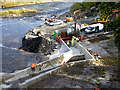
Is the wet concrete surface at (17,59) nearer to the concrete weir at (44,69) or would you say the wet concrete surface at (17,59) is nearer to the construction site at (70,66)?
the construction site at (70,66)

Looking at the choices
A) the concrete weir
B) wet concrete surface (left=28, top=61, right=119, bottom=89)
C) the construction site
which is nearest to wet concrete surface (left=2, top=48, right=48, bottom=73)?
the construction site

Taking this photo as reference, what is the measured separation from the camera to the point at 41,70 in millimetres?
14023

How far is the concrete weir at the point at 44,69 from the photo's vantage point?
11266 mm

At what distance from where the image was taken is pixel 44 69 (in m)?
14.2

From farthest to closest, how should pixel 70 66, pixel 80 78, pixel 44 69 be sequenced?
pixel 44 69, pixel 70 66, pixel 80 78

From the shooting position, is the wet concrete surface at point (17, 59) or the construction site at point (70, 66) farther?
the wet concrete surface at point (17, 59)

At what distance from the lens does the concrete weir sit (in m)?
11.3

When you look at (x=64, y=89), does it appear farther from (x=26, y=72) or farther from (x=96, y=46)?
(x=96, y=46)

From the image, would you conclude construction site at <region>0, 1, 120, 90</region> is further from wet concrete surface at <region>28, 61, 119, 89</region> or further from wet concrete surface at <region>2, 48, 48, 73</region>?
wet concrete surface at <region>2, 48, 48, 73</region>

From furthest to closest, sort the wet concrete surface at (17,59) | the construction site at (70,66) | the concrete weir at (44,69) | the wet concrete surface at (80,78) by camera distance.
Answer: the wet concrete surface at (17,59) → the concrete weir at (44,69) → the construction site at (70,66) → the wet concrete surface at (80,78)

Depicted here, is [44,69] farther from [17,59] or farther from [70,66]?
[17,59]

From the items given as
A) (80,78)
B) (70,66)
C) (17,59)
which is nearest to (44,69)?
(70,66)

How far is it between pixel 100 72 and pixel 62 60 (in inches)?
207

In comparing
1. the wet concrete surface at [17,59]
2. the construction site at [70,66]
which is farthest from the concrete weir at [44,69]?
the wet concrete surface at [17,59]
